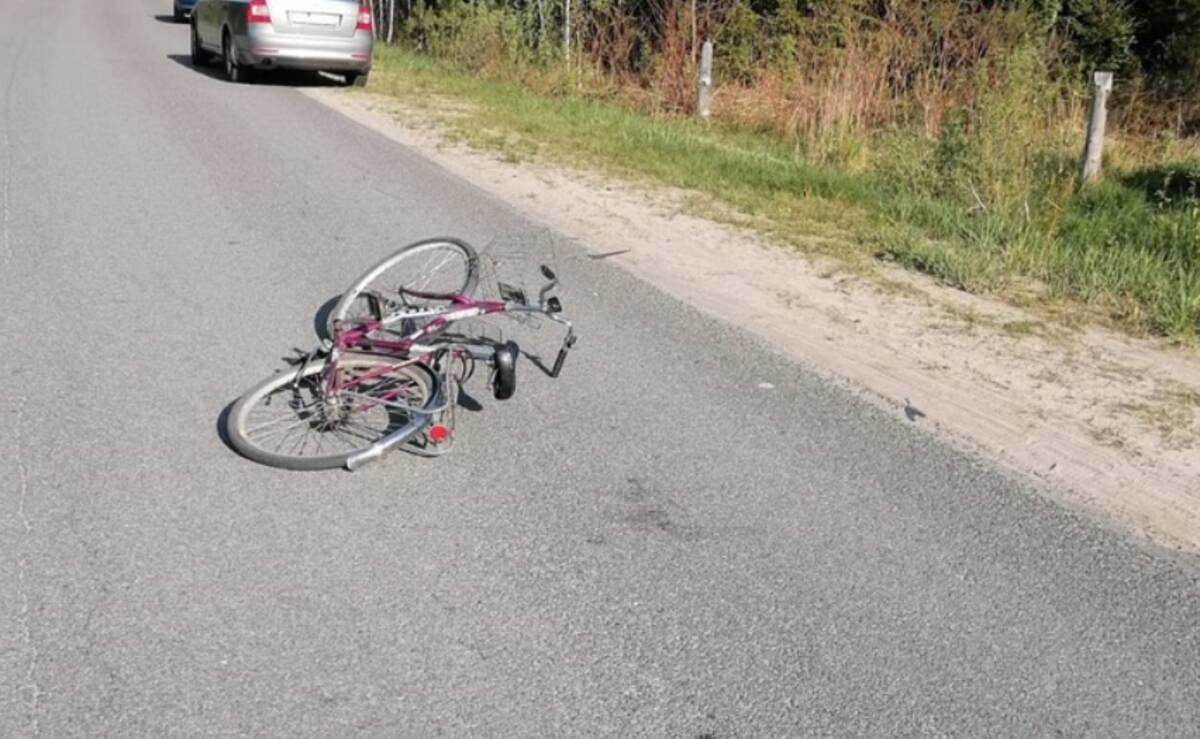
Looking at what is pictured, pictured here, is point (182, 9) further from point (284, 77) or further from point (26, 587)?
point (26, 587)

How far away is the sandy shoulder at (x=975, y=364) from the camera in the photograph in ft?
16.5

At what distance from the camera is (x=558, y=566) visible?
164 inches

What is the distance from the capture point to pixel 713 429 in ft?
17.7

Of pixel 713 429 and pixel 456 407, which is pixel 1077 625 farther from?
pixel 456 407

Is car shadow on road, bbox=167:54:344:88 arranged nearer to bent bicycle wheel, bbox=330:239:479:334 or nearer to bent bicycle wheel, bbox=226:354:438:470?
bent bicycle wheel, bbox=330:239:479:334

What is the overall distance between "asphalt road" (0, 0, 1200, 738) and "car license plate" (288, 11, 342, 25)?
10741 millimetres

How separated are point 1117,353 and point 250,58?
526 inches

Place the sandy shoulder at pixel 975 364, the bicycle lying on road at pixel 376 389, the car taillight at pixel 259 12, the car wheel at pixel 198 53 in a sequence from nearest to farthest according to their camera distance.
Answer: the bicycle lying on road at pixel 376 389 < the sandy shoulder at pixel 975 364 < the car taillight at pixel 259 12 < the car wheel at pixel 198 53

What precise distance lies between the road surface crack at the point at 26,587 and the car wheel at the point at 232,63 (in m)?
13.0

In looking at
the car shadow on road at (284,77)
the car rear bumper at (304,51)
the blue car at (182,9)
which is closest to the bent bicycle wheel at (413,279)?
the car rear bumper at (304,51)

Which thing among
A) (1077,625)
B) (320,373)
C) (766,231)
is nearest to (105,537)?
(320,373)

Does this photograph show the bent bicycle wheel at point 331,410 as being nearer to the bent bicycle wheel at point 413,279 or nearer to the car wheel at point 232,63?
the bent bicycle wheel at point 413,279

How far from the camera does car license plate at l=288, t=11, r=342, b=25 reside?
55.1 ft

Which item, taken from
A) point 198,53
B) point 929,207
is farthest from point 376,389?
point 198,53
